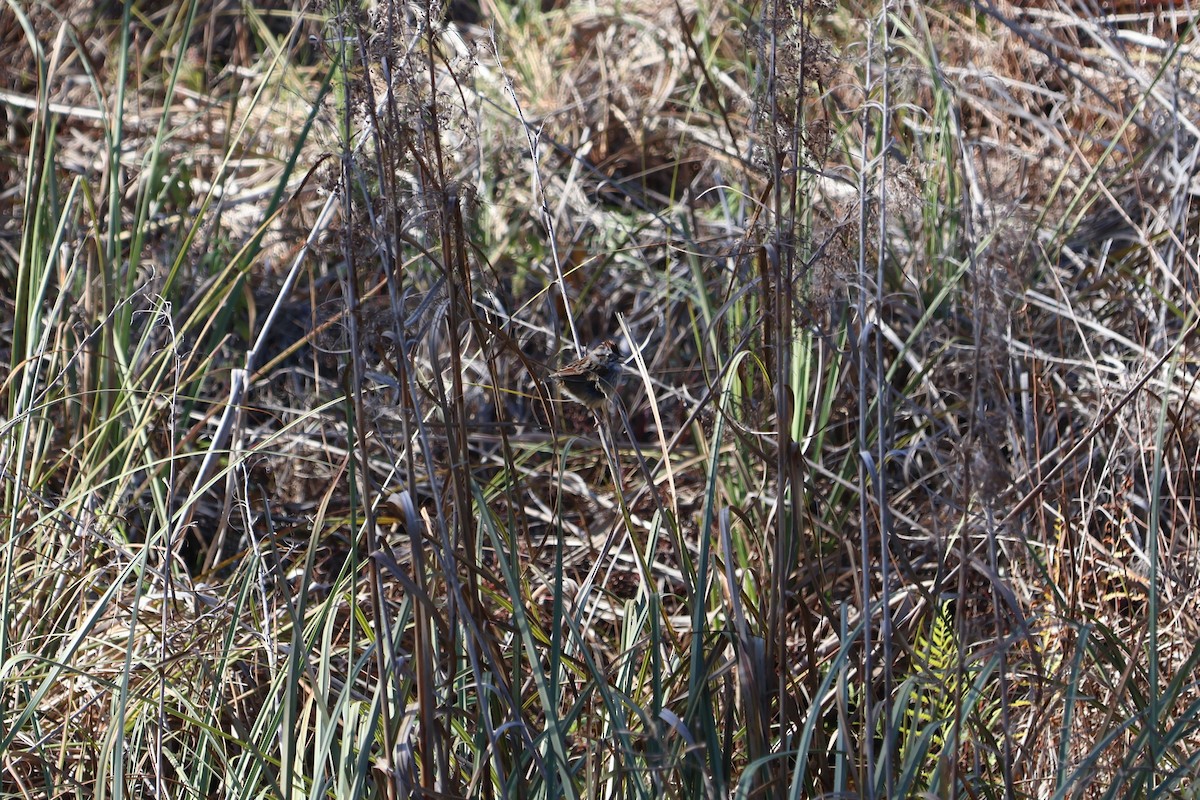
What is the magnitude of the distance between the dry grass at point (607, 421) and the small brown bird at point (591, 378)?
6 centimetres

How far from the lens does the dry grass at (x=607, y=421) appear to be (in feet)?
4.15

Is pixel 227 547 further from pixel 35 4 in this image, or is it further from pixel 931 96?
pixel 35 4

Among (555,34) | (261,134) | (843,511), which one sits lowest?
(843,511)

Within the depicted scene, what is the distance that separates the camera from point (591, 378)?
1.59 m

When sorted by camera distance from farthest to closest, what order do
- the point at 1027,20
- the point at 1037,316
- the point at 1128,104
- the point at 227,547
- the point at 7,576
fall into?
the point at 1027,20 → the point at 1128,104 → the point at 1037,316 → the point at 227,547 → the point at 7,576

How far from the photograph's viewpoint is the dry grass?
1.26 m

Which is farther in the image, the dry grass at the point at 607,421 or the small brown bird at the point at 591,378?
the small brown bird at the point at 591,378

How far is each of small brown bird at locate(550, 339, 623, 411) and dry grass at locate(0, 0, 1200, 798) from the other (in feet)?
Result: 0.21

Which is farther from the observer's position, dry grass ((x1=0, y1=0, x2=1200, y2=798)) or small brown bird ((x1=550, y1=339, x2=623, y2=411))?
small brown bird ((x1=550, y1=339, x2=623, y2=411))

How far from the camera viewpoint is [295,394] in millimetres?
2926

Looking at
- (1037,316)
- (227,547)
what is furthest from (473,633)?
(1037,316)

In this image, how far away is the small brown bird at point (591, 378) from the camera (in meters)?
1.63

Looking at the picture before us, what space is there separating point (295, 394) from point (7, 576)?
132cm

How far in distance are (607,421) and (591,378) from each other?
0.11 meters
